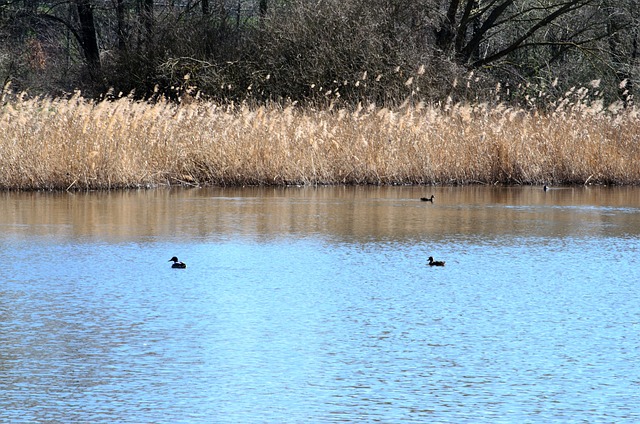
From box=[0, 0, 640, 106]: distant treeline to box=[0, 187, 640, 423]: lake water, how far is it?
8.69 metres

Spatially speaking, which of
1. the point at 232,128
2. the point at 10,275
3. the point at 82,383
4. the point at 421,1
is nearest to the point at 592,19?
the point at 421,1

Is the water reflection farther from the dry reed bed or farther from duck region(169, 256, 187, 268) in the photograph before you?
duck region(169, 256, 187, 268)

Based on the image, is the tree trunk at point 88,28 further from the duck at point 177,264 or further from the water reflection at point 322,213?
the duck at point 177,264

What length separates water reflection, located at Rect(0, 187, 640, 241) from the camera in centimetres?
914

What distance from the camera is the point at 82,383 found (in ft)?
13.8

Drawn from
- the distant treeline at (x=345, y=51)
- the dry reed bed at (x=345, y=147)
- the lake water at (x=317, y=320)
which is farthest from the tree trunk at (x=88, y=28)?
the lake water at (x=317, y=320)

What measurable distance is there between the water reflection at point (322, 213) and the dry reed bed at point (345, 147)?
76 centimetres

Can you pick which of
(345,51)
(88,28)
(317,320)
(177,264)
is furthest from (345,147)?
(88,28)

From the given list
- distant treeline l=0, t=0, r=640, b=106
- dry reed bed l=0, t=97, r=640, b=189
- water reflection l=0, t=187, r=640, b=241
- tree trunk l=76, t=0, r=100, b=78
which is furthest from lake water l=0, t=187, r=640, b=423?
tree trunk l=76, t=0, r=100, b=78

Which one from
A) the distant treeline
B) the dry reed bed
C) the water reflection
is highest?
the distant treeline

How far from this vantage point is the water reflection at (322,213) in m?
9.14

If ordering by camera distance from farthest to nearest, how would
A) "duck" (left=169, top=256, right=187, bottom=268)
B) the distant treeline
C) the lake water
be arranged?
1. the distant treeline
2. "duck" (left=169, top=256, right=187, bottom=268)
3. the lake water

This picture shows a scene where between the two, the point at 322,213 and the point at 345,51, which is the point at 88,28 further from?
the point at 322,213

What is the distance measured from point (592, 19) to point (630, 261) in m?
22.4
